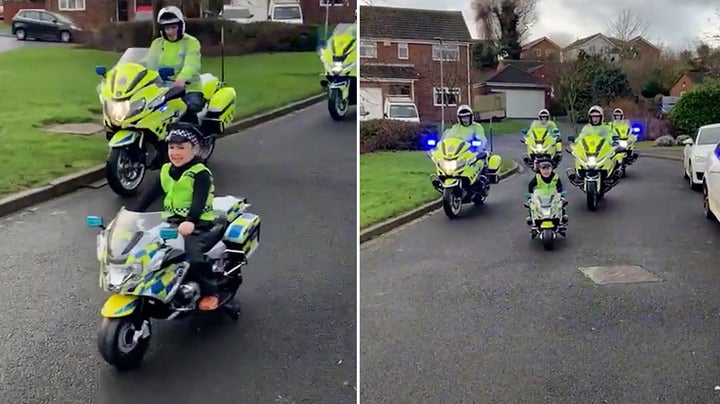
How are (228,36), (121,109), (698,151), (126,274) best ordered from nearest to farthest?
(126,274) < (121,109) < (228,36) < (698,151)

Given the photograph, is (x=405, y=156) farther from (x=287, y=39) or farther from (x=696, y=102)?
(x=696, y=102)

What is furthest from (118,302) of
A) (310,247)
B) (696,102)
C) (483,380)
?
(696,102)

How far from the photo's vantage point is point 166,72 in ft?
8.98

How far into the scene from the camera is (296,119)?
3004 millimetres

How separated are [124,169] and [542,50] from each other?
148 centimetres

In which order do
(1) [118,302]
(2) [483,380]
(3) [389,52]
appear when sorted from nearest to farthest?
1. (1) [118,302]
2. (2) [483,380]
3. (3) [389,52]

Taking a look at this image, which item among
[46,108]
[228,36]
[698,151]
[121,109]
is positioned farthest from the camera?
[698,151]

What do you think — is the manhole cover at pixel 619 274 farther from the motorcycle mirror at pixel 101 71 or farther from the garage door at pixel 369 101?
the motorcycle mirror at pixel 101 71

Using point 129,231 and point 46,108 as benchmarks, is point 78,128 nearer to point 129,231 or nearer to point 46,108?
point 46,108

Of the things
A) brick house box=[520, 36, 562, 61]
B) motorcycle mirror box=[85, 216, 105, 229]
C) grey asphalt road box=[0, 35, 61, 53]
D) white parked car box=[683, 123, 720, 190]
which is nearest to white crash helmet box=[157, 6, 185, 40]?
grey asphalt road box=[0, 35, 61, 53]

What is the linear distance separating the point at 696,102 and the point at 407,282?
123cm

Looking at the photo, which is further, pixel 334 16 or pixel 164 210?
pixel 334 16

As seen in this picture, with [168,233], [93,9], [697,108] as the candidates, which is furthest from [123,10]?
[697,108]

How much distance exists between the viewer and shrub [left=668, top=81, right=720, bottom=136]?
9.91 feet
